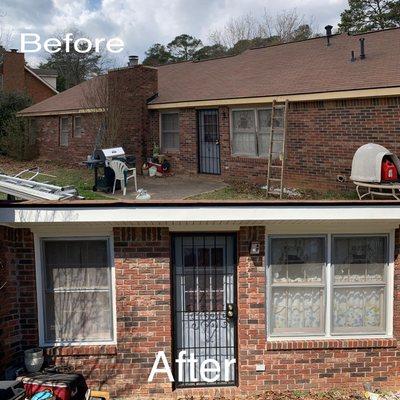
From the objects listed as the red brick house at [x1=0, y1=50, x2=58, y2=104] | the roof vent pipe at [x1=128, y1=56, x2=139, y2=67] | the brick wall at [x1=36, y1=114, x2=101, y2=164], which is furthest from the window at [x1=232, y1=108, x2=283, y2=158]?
the red brick house at [x1=0, y1=50, x2=58, y2=104]

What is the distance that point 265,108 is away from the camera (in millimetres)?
14531

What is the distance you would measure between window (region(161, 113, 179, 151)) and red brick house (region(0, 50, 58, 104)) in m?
15.1

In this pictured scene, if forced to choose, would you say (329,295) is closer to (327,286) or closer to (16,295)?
(327,286)

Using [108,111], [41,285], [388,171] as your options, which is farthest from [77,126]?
[41,285]

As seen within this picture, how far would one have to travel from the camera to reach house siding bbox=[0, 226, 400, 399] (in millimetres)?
7852

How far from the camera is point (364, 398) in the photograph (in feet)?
25.9

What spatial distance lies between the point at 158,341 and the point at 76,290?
144 cm

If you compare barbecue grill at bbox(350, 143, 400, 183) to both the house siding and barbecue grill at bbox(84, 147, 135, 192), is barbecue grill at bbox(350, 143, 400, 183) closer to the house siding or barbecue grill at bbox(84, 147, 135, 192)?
the house siding

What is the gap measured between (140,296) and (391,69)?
8.57 meters

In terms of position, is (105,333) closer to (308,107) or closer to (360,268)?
(360,268)

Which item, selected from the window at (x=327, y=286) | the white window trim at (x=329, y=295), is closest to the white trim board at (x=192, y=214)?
the white window trim at (x=329, y=295)

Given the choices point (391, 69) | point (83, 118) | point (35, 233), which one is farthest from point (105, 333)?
point (83, 118)

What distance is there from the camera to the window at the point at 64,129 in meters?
21.2

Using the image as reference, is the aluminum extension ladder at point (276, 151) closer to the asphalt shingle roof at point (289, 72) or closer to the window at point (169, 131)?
the asphalt shingle roof at point (289, 72)
